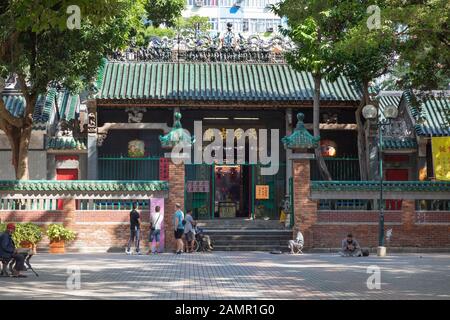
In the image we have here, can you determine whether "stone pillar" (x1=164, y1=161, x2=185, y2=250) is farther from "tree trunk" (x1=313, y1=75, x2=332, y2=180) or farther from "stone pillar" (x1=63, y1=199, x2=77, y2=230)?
"tree trunk" (x1=313, y1=75, x2=332, y2=180)

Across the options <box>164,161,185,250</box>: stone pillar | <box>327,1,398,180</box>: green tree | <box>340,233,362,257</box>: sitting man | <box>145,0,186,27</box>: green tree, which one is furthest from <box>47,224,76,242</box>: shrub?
<box>145,0,186,27</box>: green tree

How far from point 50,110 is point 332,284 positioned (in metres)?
18.9

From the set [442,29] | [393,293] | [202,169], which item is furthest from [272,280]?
[202,169]

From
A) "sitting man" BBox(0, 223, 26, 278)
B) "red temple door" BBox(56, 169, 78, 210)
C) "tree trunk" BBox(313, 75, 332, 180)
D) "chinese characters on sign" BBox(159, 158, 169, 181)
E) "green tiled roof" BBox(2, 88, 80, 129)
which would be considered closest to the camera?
"sitting man" BBox(0, 223, 26, 278)

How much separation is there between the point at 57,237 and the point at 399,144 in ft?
47.9

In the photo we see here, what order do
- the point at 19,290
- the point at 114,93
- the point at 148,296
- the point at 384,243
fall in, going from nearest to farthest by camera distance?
the point at 148,296, the point at 19,290, the point at 384,243, the point at 114,93

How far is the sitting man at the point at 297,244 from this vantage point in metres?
22.5

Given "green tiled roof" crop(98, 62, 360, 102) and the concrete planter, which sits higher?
"green tiled roof" crop(98, 62, 360, 102)

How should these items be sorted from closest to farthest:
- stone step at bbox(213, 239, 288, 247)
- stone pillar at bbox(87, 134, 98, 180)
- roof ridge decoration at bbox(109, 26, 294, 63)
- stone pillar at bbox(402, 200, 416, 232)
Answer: stone pillar at bbox(402, 200, 416, 232), stone step at bbox(213, 239, 288, 247), stone pillar at bbox(87, 134, 98, 180), roof ridge decoration at bbox(109, 26, 294, 63)

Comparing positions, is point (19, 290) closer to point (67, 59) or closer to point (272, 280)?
point (272, 280)

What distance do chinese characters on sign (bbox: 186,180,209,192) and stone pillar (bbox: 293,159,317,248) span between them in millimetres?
5265

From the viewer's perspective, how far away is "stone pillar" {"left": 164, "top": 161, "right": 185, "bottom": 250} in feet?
75.9

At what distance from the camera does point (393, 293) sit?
1227cm

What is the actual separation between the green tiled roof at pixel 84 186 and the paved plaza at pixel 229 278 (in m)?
2.64
